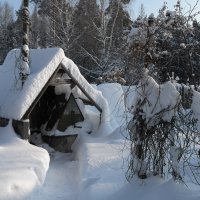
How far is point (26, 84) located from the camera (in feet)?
29.7

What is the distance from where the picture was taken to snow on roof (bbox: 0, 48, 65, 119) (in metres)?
8.76

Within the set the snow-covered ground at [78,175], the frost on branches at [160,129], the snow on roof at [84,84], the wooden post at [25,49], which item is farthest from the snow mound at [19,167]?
the snow on roof at [84,84]

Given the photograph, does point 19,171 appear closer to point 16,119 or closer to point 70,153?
point 16,119

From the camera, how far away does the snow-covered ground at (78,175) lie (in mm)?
5652

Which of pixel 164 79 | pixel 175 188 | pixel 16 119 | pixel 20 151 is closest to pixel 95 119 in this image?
pixel 16 119

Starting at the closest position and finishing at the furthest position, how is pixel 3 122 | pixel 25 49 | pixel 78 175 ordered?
pixel 78 175 < pixel 3 122 < pixel 25 49

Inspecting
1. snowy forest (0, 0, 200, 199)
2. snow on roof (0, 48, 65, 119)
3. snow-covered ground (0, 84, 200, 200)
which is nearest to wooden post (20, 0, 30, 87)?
snow on roof (0, 48, 65, 119)

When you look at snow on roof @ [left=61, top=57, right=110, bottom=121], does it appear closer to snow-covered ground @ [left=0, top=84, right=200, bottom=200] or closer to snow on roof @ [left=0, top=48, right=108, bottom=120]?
snow on roof @ [left=0, top=48, right=108, bottom=120]

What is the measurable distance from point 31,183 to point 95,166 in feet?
5.96

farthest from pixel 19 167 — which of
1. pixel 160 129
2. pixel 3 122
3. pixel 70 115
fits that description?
pixel 70 115

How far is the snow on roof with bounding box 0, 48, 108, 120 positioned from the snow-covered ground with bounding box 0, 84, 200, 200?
56cm

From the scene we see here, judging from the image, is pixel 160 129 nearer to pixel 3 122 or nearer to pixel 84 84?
pixel 3 122

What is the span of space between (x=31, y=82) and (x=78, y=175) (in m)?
2.36

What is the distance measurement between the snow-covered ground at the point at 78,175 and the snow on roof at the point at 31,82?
560 millimetres
